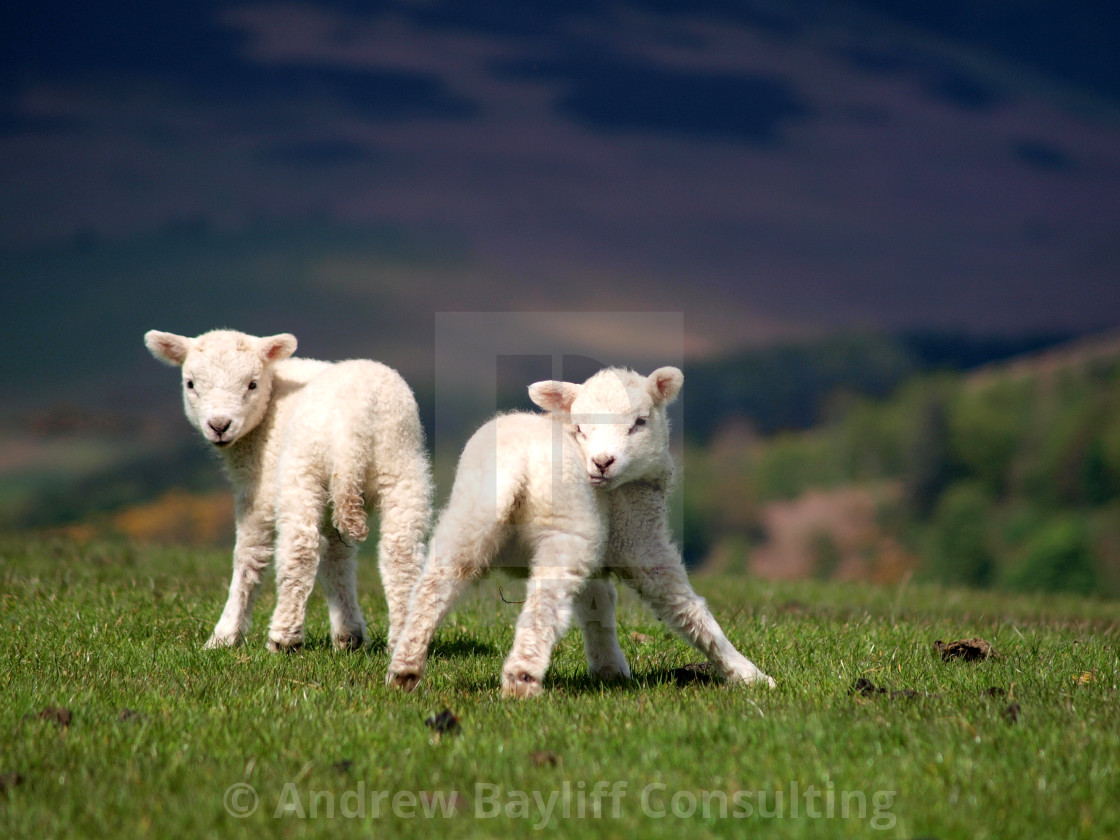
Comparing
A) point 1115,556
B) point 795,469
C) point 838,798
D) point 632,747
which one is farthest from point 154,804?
point 795,469

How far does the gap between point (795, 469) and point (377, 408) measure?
95.9 metres

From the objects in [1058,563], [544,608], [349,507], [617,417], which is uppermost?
[617,417]

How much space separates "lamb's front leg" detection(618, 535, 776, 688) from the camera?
6035 mm

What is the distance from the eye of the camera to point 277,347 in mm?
7730

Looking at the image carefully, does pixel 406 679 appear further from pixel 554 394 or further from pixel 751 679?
pixel 751 679

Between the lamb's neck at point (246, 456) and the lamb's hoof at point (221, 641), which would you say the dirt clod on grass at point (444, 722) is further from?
the lamb's neck at point (246, 456)

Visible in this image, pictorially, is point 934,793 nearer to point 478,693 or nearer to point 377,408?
point 478,693

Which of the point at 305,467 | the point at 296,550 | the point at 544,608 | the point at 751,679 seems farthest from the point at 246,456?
the point at 751,679

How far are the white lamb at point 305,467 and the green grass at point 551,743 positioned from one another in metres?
0.43

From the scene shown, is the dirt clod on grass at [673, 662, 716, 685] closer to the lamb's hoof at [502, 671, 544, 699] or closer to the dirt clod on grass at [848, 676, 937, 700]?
the dirt clod on grass at [848, 676, 937, 700]

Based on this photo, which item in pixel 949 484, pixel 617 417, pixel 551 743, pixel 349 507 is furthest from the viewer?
pixel 949 484

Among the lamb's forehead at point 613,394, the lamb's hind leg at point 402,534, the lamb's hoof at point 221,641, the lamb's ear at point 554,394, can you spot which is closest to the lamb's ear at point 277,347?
the lamb's hind leg at point 402,534

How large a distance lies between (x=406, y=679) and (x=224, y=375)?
116 inches

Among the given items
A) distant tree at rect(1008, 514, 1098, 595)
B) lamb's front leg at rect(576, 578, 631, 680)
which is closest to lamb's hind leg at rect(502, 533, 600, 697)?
lamb's front leg at rect(576, 578, 631, 680)
